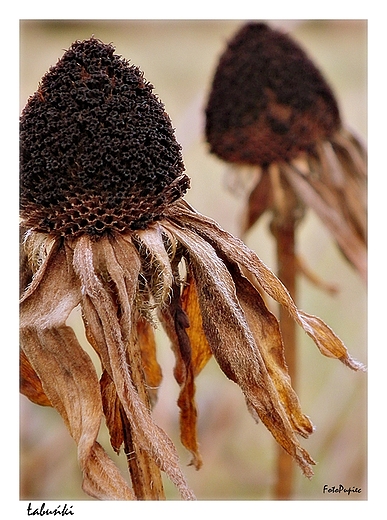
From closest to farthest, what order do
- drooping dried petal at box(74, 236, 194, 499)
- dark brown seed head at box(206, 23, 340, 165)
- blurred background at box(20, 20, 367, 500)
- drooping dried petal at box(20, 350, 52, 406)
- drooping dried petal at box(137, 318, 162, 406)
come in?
drooping dried petal at box(74, 236, 194, 499) < drooping dried petal at box(20, 350, 52, 406) < drooping dried petal at box(137, 318, 162, 406) < dark brown seed head at box(206, 23, 340, 165) < blurred background at box(20, 20, 367, 500)

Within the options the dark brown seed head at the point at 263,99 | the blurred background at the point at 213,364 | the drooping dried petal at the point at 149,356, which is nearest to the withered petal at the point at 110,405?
the drooping dried petal at the point at 149,356

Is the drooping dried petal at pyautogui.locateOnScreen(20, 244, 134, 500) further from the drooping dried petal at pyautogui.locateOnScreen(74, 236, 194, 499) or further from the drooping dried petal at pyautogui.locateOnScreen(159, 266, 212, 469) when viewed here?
the drooping dried petal at pyautogui.locateOnScreen(159, 266, 212, 469)

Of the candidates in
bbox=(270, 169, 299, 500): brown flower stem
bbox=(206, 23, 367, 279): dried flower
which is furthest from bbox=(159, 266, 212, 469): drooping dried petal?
bbox=(206, 23, 367, 279): dried flower

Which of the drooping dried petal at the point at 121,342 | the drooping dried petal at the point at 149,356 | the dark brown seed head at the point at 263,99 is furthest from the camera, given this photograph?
the dark brown seed head at the point at 263,99

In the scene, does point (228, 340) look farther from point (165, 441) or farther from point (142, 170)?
point (142, 170)

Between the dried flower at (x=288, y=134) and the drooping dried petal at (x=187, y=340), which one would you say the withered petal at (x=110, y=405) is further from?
the dried flower at (x=288, y=134)
